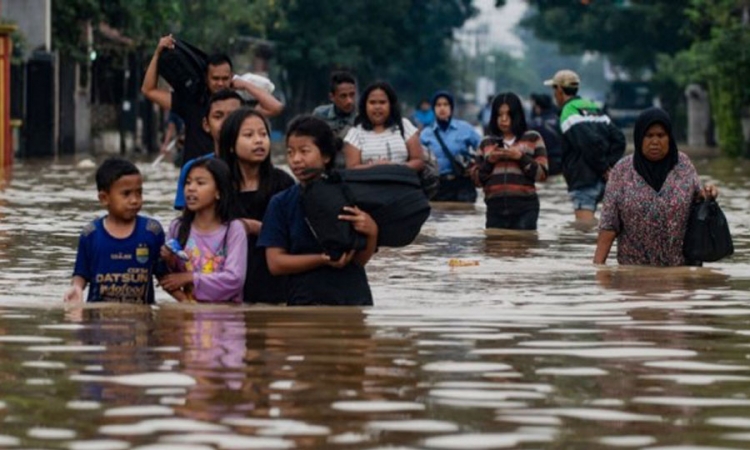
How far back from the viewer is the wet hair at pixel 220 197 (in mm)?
→ 11984

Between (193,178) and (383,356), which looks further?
(193,178)

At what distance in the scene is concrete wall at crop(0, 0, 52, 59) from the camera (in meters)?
55.0

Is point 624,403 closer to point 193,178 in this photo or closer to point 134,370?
point 134,370

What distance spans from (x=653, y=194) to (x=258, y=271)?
3.83 metres

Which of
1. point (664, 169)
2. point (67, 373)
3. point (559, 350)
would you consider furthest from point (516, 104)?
point (67, 373)

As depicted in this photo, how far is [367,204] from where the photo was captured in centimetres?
1140

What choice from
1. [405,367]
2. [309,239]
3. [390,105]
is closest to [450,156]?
[390,105]

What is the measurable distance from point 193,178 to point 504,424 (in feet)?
13.7

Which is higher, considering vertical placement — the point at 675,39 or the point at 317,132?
the point at 675,39

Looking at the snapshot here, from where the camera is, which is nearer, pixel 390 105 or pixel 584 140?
pixel 390 105

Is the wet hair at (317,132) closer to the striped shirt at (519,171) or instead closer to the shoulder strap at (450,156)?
the striped shirt at (519,171)

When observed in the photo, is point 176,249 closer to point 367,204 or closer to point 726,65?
point 367,204

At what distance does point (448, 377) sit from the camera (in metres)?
9.45

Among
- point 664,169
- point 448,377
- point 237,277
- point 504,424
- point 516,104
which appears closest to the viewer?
point 504,424
